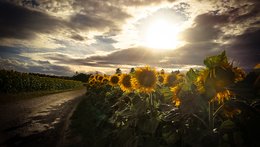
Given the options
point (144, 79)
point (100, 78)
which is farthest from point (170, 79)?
point (100, 78)

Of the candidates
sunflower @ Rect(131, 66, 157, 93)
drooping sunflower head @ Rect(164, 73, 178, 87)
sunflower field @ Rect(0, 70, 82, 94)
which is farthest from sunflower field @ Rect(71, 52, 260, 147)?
sunflower field @ Rect(0, 70, 82, 94)

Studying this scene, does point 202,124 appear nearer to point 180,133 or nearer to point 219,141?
point 180,133

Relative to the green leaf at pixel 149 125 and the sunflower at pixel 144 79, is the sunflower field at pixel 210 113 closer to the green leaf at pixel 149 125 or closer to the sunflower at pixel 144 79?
the green leaf at pixel 149 125

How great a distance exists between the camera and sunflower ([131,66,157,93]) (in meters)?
4.68

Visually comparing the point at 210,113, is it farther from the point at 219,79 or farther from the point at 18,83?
the point at 18,83

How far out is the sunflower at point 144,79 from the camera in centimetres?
468

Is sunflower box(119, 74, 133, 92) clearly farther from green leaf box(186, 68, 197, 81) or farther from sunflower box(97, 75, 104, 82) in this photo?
sunflower box(97, 75, 104, 82)

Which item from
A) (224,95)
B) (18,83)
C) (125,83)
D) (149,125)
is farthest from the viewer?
(18,83)

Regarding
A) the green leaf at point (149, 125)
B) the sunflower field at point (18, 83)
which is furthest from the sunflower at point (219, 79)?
the sunflower field at point (18, 83)

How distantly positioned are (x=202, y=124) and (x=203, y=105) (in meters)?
0.26

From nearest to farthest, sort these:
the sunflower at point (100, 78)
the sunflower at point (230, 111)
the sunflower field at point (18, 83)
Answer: the sunflower at point (230, 111) → the sunflower at point (100, 78) → the sunflower field at point (18, 83)

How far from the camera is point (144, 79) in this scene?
478 centimetres

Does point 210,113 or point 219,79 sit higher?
point 219,79

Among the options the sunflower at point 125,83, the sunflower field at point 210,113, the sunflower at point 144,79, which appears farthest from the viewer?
the sunflower at point 125,83
